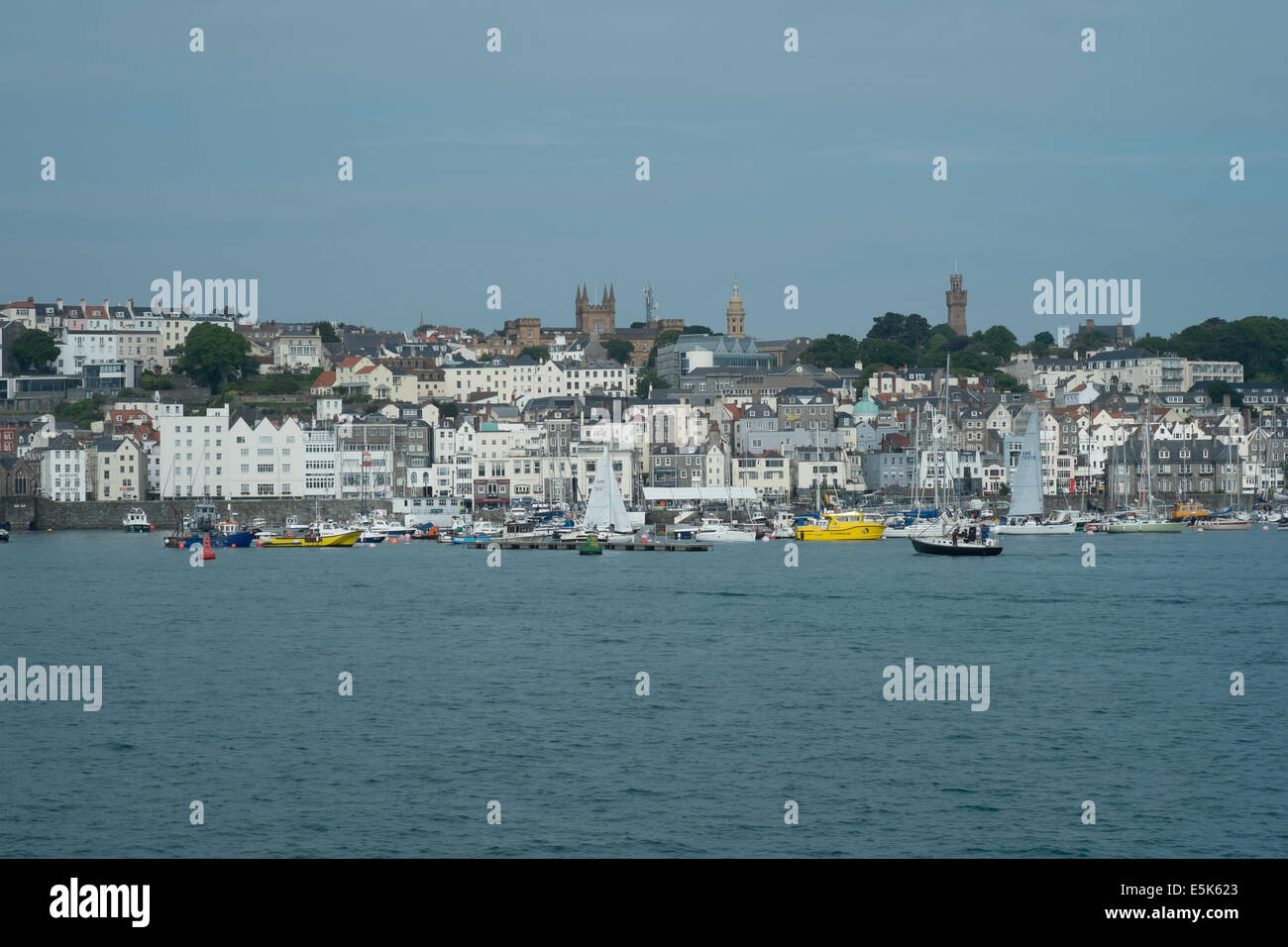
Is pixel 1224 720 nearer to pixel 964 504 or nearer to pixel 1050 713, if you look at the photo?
pixel 1050 713

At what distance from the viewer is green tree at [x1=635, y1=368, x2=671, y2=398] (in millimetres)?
103125

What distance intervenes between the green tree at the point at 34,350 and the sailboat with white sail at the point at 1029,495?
6485cm

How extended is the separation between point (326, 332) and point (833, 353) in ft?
129

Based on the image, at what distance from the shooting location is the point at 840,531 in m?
62.8

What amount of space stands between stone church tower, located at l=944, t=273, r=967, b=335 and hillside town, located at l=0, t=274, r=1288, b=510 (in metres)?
32.6

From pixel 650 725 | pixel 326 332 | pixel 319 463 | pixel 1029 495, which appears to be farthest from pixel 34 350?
pixel 650 725

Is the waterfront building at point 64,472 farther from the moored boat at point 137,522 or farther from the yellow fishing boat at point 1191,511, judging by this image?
the yellow fishing boat at point 1191,511

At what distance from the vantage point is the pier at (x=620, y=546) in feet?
185

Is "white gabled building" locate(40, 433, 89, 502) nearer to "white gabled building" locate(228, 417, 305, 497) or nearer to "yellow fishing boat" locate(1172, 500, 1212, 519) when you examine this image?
"white gabled building" locate(228, 417, 305, 497)

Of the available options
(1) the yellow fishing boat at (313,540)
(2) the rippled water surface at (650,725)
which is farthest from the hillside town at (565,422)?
(2) the rippled water surface at (650,725)

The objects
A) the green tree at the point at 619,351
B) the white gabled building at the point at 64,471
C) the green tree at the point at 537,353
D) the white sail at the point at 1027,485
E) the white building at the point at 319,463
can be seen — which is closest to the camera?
the white sail at the point at 1027,485

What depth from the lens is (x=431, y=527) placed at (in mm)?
69750

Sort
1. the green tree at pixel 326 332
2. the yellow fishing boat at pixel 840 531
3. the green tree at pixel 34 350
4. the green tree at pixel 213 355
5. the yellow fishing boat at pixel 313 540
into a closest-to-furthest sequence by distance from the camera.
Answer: the yellow fishing boat at pixel 313 540, the yellow fishing boat at pixel 840 531, the green tree at pixel 213 355, the green tree at pixel 34 350, the green tree at pixel 326 332
